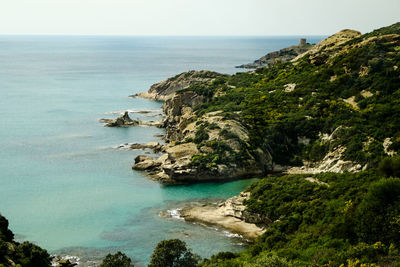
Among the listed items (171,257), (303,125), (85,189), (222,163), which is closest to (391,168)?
(171,257)

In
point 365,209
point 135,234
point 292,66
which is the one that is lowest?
point 135,234

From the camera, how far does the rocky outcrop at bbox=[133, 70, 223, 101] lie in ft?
443

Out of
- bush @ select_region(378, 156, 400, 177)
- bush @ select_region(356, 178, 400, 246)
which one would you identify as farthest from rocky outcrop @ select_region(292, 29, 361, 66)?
bush @ select_region(356, 178, 400, 246)

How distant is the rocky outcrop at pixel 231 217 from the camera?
47.4m

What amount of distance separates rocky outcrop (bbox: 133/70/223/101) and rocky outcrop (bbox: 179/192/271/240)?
83393 mm

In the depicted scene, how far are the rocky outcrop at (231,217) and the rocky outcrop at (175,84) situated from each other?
8339 centimetres

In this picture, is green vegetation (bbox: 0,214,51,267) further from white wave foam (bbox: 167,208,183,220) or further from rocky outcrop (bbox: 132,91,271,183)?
rocky outcrop (bbox: 132,91,271,183)

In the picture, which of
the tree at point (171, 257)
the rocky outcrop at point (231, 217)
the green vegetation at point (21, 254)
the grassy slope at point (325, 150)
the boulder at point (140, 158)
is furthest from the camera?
the boulder at point (140, 158)

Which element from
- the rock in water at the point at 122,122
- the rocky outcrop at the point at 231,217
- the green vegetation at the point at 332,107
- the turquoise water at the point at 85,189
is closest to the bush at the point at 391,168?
the rocky outcrop at the point at 231,217

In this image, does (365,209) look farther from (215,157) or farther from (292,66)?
(292,66)

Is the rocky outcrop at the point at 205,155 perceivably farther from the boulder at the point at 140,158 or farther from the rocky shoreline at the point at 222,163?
the boulder at the point at 140,158

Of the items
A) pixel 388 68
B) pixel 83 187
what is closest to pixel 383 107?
pixel 388 68

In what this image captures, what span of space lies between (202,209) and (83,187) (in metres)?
19.5

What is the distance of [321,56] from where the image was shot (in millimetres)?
92188
